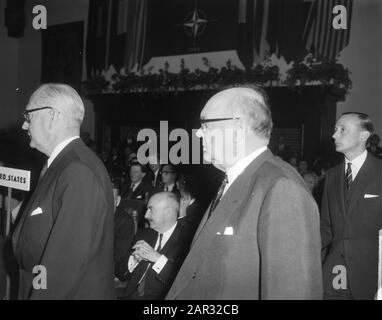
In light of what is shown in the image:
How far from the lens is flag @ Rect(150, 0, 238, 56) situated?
1074 centimetres

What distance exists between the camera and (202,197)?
5.45 metres

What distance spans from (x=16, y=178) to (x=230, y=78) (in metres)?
7.24

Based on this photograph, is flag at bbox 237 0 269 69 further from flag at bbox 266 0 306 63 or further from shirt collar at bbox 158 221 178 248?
shirt collar at bbox 158 221 178 248

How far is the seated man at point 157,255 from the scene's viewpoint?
2.91 m

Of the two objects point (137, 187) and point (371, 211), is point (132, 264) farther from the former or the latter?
point (137, 187)

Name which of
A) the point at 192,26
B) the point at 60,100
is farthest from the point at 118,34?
the point at 60,100

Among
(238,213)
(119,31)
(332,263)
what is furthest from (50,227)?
(119,31)

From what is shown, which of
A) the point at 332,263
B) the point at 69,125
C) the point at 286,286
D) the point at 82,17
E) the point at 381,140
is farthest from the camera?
the point at 82,17

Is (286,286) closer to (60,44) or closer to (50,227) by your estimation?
(50,227)

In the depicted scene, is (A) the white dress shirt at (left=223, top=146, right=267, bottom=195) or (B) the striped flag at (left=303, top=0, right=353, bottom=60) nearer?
(A) the white dress shirt at (left=223, top=146, right=267, bottom=195)

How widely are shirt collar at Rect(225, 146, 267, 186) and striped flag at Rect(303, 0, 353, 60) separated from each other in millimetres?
7203

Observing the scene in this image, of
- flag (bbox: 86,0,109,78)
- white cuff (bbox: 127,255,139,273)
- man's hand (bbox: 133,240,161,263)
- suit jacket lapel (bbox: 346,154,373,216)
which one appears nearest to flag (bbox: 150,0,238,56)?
flag (bbox: 86,0,109,78)

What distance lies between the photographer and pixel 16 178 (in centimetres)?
244

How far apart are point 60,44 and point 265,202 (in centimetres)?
1384
